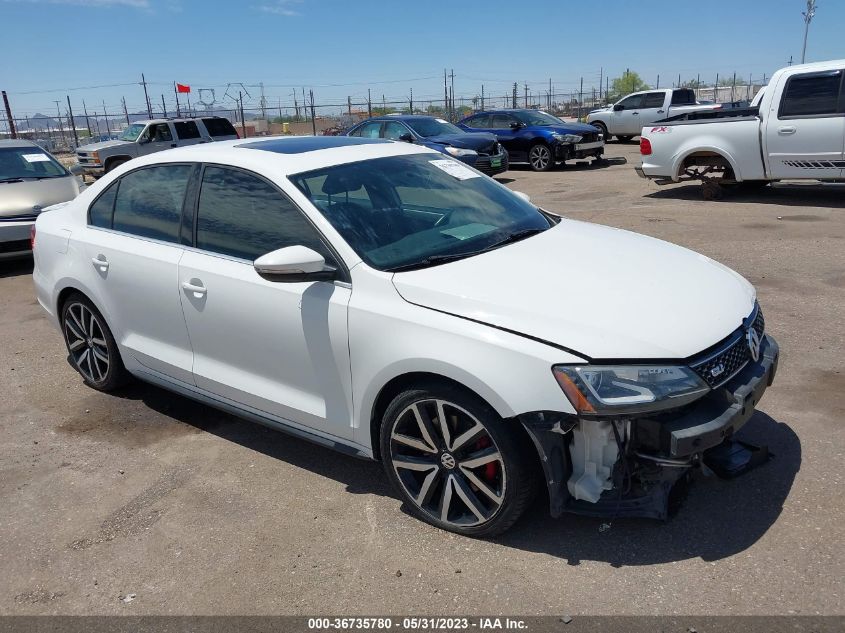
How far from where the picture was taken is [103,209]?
464 cm

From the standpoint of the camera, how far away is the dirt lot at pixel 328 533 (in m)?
2.79

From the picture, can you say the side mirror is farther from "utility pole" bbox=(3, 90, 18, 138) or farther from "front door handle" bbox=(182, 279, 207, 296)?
"utility pole" bbox=(3, 90, 18, 138)

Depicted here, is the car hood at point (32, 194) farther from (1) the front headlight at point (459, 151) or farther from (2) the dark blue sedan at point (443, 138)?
(1) the front headlight at point (459, 151)

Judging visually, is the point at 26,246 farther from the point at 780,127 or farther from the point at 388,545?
the point at 780,127

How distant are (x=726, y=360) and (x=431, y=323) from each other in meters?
1.22

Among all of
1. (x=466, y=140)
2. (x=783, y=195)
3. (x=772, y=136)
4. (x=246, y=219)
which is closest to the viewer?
(x=246, y=219)

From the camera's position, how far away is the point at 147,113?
33438 millimetres

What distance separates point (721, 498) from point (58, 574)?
9.88 ft

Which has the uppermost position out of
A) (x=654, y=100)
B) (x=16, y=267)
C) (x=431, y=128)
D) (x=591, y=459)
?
(x=654, y=100)

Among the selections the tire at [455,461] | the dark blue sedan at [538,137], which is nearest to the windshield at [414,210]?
the tire at [455,461]

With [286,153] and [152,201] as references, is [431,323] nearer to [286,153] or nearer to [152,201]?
[286,153]

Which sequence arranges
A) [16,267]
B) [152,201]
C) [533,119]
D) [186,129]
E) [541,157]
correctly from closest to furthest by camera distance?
[152,201]
[16,267]
[541,157]
[533,119]
[186,129]

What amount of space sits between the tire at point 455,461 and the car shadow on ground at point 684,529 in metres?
0.22

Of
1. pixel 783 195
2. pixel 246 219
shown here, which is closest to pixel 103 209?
pixel 246 219
